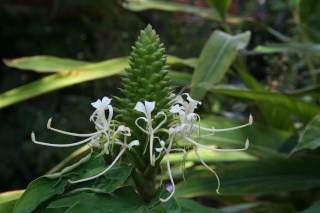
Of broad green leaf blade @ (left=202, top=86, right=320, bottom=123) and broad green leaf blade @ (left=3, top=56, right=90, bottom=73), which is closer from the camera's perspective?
broad green leaf blade @ (left=202, top=86, right=320, bottom=123)

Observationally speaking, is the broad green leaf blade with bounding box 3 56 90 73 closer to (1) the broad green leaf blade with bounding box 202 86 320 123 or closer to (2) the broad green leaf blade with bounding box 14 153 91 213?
(1) the broad green leaf blade with bounding box 202 86 320 123

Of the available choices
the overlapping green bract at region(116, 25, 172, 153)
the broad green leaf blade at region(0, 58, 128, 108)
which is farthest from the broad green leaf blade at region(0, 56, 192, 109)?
the overlapping green bract at region(116, 25, 172, 153)

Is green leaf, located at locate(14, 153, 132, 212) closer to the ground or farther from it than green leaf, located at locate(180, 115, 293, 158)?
farther from it

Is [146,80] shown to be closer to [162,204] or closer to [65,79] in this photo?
[162,204]

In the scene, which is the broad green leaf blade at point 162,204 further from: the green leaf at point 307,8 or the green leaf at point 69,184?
Result: the green leaf at point 307,8

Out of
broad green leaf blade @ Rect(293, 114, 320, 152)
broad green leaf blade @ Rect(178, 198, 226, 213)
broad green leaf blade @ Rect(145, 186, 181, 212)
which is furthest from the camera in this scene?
broad green leaf blade @ Rect(293, 114, 320, 152)

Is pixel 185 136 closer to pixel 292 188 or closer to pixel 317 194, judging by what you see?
pixel 292 188

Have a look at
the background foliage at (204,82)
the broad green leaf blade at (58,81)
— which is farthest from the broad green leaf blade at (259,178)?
the broad green leaf blade at (58,81)

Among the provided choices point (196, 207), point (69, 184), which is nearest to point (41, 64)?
point (196, 207)
